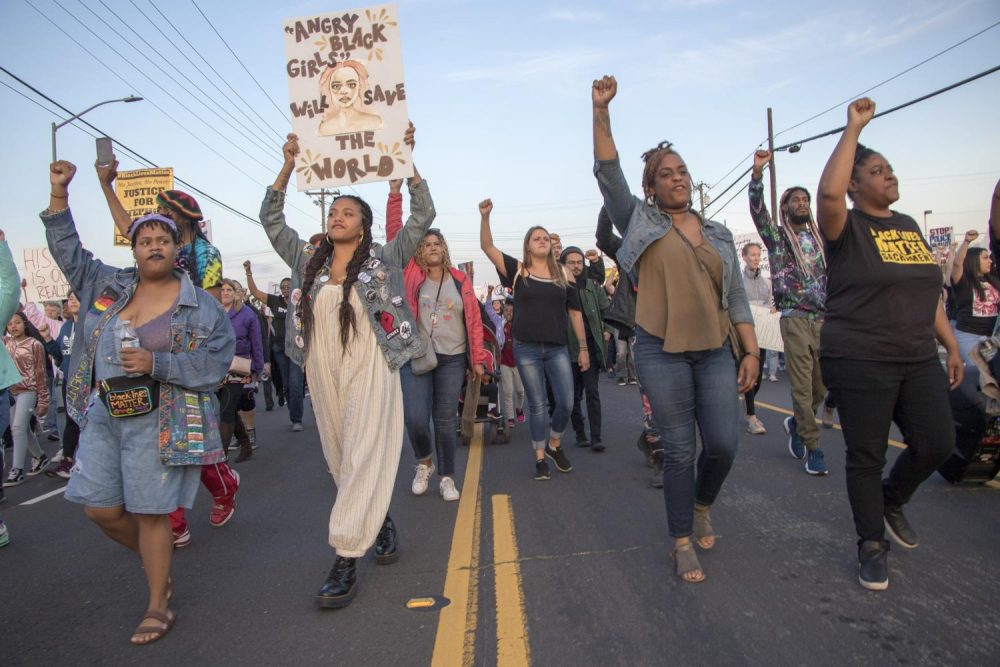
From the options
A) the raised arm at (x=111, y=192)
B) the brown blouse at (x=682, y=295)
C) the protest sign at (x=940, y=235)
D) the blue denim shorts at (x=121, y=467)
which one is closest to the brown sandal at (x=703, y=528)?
the brown blouse at (x=682, y=295)

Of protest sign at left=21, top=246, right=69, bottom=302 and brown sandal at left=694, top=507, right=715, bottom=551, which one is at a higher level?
protest sign at left=21, top=246, right=69, bottom=302

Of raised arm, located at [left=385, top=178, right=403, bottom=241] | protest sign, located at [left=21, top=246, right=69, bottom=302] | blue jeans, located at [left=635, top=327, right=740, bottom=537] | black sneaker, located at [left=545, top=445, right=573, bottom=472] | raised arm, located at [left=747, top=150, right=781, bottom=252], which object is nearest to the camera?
blue jeans, located at [left=635, top=327, right=740, bottom=537]

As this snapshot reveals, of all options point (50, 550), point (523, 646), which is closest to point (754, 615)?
point (523, 646)

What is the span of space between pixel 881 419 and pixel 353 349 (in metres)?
2.58

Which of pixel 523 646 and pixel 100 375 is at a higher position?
pixel 100 375

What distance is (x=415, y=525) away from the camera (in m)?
4.64

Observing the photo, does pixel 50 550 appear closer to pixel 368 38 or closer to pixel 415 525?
pixel 415 525

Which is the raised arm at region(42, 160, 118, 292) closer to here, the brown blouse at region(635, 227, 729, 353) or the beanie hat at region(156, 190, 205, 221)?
the beanie hat at region(156, 190, 205, 221)

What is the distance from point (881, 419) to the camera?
10.7 ft

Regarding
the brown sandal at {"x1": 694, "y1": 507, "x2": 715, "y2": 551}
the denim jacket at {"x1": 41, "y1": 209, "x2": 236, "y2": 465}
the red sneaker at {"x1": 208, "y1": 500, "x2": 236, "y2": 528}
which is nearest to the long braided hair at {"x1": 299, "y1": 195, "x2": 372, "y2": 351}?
the denim jacket at {"x1": 41, "y1": 209, "x2": 236, "y2": 465}

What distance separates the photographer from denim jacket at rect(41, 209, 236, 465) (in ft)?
10.6

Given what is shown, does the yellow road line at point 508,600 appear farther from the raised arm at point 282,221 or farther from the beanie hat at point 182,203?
the beanie hat at point 182,203

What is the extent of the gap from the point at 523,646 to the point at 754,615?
0.98 m

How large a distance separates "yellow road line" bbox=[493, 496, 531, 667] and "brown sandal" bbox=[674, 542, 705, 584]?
779 mm
